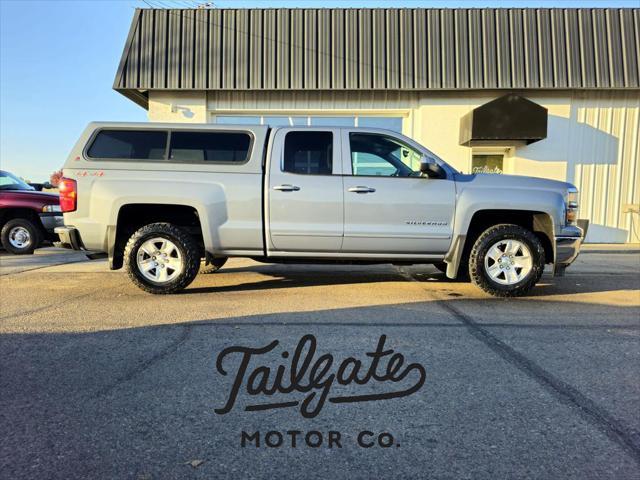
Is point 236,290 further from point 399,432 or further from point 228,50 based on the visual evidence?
point 228,50

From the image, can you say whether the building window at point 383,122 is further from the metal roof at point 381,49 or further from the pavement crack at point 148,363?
the pavement crack at point 148,363

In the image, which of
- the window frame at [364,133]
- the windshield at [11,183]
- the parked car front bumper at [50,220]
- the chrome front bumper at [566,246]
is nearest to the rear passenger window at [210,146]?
the window frame at [364,133]

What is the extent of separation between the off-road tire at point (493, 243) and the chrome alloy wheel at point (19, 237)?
9083 mm

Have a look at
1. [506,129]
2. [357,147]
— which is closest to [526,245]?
[357,147]

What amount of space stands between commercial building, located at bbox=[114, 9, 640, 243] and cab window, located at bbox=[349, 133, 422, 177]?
6.92m

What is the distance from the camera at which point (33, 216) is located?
379 inches

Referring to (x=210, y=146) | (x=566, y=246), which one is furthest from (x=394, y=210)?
(x=210, y=146)

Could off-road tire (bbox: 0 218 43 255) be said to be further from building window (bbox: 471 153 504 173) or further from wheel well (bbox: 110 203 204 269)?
building window (bbox: 471 153 504 173)

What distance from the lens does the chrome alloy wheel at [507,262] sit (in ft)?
17.9

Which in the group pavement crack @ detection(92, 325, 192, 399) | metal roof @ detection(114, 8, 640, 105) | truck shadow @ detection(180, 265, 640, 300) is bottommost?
truck shadow @ detection(180, 265, 640, 300)

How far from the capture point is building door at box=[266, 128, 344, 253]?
5410 mm

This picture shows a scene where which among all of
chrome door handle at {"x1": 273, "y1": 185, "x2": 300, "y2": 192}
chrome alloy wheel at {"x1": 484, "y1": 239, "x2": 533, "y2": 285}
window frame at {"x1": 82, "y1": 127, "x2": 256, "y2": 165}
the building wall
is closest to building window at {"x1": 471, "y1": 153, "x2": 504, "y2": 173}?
the building wall

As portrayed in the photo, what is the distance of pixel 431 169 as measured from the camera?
5277 millimetres

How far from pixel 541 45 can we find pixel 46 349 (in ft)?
43.1
